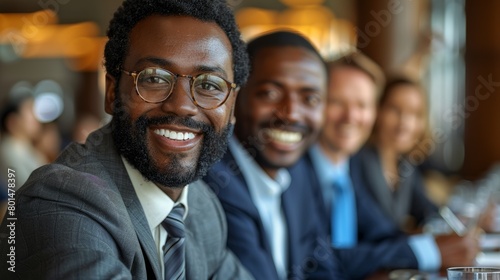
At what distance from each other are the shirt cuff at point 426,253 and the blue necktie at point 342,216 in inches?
15.8

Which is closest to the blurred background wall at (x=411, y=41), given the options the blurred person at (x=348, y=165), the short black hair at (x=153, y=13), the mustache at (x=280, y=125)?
the blurred person at (x=348, y=165)

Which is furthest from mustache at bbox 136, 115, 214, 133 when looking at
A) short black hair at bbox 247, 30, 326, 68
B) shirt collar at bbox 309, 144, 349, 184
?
shirt collar at bbox 309, 144, 349, 184

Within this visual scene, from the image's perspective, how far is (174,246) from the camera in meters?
1.56

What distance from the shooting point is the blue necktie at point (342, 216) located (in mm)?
3219

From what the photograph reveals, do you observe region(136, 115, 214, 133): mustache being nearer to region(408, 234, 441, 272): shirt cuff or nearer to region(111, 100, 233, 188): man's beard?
region(111, 100, 233, 188): man's beard

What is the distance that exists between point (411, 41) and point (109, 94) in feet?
21.8

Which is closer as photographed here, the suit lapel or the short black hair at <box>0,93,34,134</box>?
the suit lapel

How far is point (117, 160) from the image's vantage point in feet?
4.89

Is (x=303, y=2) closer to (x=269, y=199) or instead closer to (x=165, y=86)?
(x=269, y=199)

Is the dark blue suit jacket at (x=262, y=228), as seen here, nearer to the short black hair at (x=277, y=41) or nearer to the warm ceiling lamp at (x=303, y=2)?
the short black hair at (x=277, y=41)

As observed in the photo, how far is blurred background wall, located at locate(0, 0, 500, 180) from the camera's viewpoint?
7.95 meters

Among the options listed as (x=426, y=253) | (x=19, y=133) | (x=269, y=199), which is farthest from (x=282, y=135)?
(x=19, y=133)

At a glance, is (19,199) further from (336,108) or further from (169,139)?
(336,108)

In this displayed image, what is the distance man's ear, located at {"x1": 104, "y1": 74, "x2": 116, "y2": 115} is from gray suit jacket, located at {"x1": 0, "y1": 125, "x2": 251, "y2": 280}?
38 mm
